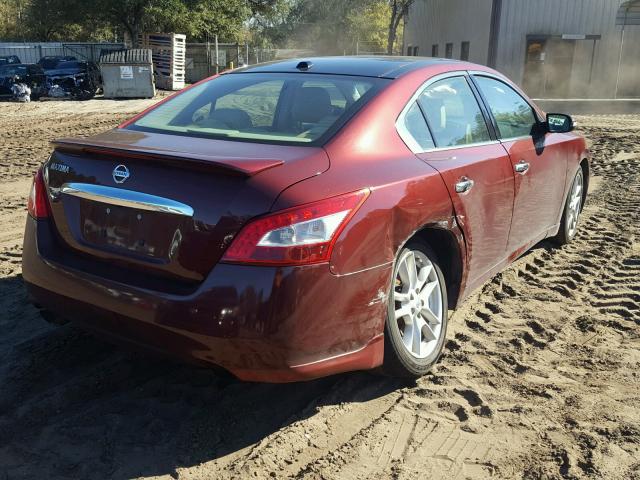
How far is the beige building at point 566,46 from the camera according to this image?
A: 2645 cm

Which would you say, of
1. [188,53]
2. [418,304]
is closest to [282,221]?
[418,304]

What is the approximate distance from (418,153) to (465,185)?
379 mm

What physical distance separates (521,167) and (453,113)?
0.71 m

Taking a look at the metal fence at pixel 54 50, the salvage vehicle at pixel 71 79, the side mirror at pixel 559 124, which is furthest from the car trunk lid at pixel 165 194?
the metal fence at pixel 54 50

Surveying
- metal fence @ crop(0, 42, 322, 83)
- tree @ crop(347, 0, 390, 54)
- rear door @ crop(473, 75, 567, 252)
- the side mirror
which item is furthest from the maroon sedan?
tree @ crop(347, 0, 390, 54)

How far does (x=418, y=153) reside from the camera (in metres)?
3.19

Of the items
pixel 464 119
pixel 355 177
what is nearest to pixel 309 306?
pixel 355 177

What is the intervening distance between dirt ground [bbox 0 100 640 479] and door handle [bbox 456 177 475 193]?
0.95 metres

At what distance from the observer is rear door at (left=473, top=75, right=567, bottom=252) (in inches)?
161

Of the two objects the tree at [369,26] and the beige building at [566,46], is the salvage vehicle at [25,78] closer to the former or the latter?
the beige building at [566,46]

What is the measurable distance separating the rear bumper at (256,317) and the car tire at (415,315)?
0.15 m

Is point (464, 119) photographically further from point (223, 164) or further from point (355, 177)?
point (223, 164)

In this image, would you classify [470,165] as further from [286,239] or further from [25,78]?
[25,78]

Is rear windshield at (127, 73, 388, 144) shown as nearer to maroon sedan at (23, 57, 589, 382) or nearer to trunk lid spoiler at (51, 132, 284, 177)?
maroon sedan at (23, 57, 589, 382)
